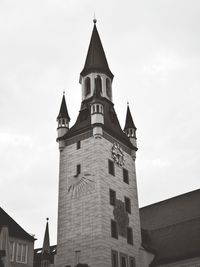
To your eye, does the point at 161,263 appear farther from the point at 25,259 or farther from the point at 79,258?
the point at 25,259

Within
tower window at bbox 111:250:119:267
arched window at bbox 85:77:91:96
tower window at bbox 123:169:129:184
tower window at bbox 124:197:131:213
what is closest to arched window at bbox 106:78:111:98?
arched window at bbox 85:77:91:96

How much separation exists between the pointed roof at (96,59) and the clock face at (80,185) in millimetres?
17919

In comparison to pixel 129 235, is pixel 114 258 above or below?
below

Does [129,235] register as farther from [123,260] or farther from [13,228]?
[13,228]

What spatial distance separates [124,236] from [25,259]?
1320 centimetres

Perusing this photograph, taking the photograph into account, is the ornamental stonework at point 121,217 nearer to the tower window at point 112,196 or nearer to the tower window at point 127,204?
the tower window at point 112,196

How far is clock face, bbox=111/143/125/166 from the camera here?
184 ft

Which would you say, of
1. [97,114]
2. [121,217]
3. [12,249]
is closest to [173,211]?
[121,217]

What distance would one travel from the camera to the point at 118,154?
56.8m

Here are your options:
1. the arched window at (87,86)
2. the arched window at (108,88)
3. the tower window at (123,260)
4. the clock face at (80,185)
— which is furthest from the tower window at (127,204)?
the arched window at (87,86)

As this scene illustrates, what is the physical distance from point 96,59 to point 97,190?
23.1m

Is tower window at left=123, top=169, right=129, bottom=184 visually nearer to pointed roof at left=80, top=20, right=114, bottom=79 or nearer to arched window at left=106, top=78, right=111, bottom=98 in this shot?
arched window at left=106, top=78, right=111, bottom=98

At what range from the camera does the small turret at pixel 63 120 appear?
59.8 meters

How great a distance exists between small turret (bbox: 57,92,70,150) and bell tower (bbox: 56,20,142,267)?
13 cm
